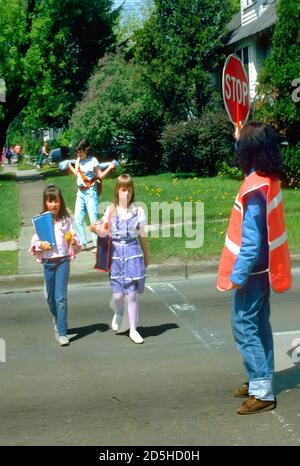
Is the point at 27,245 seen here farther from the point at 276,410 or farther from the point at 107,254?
the point at 276,410

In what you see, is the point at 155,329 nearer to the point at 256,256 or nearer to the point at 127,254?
the point at 127,254

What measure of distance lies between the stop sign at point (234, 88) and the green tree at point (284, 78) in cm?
1173

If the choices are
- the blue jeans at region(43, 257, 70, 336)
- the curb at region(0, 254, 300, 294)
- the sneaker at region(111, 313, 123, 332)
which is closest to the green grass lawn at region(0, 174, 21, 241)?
the curb at region(0, 254, 300, 294)

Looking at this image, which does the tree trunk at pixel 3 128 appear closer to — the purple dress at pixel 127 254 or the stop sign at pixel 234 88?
the stop sign at pixel 234 88

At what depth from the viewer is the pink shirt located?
25.0 feet

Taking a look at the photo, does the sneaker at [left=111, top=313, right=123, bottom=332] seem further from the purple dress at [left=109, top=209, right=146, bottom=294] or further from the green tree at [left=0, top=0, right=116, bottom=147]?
the green tree at [left=0, top=0, right=116, bottom=147]

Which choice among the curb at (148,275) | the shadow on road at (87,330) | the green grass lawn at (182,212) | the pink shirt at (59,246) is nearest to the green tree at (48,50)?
the green grass lawn at (182,212)

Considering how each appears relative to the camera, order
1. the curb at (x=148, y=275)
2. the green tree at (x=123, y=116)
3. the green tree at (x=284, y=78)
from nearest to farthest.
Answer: the curb at (x=148, y=275) < the green tree at (x=284, y=78) < the green tree at (x=123, y=116)

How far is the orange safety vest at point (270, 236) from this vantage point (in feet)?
17.4

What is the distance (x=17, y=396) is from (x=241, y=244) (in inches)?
83.5

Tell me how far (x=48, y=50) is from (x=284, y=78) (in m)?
16.4

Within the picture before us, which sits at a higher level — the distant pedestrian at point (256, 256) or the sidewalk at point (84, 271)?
the distant pedestrian at point (256, 256)

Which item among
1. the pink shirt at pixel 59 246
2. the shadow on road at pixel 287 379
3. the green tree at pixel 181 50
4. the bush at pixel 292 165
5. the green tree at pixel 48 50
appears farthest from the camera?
the green tree at pixel 48 50
